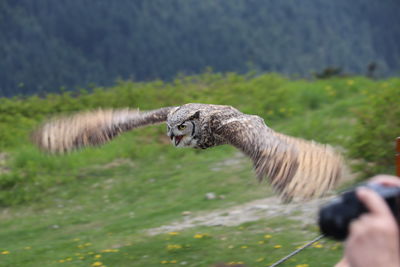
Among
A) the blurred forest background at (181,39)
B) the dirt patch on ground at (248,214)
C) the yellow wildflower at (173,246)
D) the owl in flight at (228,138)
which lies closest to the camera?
the owl in flight at (228,138)

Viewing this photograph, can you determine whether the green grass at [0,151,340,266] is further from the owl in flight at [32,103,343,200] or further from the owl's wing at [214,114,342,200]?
the owl's wing at [214,114,342,200]

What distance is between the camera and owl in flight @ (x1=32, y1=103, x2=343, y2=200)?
3.71 meters

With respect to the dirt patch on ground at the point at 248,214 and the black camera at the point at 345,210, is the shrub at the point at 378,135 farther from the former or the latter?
the black camera at the point at 345,210

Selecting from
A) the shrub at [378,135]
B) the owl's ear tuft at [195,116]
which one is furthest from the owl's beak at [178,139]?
the shrub at [378,135]

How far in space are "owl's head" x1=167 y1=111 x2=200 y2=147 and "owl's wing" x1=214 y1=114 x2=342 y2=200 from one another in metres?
0.65

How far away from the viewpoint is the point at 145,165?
10.2 m

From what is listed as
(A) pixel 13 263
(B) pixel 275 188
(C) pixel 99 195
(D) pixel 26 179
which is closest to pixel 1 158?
(D) pixel 26 179

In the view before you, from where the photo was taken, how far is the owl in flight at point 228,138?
3715mm

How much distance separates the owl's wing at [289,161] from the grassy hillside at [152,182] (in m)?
1.35

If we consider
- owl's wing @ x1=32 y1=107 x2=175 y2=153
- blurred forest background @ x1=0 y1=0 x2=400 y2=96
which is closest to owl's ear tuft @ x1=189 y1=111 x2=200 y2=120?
owl's wing @ x1=32 y1=107 x2=175 y2=153

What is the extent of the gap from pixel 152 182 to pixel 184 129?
153 inches

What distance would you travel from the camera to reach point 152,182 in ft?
29.8

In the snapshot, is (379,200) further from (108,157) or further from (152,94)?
→ (152,94)

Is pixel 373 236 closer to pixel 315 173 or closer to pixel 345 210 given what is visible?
pixel 345 210
